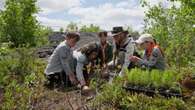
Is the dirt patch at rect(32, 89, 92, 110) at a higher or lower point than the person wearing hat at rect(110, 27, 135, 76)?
lower

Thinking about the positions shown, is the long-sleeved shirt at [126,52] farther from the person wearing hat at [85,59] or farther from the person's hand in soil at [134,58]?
the person wearing hat at [85,59]

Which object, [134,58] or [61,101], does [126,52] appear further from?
[61,101]

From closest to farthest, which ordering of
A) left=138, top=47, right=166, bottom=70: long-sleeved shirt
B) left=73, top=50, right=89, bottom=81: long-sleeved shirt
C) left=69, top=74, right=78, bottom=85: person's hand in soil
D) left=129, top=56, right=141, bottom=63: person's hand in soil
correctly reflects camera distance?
1. left=138, top=47, right=166, bottom=70: long-sleeved shirt
2. left=129, top=56, right=141, bottom=63: person's hand in soil
3. left=73, top=50, right=89, bottom=81: long-sleeved shirt
4. left=69, top=74, right=78, bottom=85: person's hand in soil

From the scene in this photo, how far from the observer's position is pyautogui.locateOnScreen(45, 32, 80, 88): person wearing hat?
970cm

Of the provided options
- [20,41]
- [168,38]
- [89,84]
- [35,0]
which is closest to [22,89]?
[89,84]

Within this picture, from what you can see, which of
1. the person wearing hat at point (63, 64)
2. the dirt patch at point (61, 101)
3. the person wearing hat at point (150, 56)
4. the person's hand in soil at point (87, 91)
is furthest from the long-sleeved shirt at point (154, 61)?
the person wearing hat at point (63, 64)

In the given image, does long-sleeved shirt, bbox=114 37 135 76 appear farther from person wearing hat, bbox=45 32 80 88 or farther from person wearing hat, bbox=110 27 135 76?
person wearing hat, bbox=45 32 80 88

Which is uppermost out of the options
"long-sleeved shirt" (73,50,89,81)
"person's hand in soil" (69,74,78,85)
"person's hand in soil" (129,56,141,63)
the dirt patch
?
"person's hand in soil" (129,56,141,63)

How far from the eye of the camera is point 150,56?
855 centimetres

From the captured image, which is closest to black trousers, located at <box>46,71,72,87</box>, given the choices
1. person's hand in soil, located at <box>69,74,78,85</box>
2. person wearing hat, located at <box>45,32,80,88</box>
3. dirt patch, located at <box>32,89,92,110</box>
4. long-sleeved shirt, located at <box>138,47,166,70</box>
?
person wearing hat, located at <box>45,32,80,88</box>

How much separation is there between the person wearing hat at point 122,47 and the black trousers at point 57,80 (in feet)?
3.58

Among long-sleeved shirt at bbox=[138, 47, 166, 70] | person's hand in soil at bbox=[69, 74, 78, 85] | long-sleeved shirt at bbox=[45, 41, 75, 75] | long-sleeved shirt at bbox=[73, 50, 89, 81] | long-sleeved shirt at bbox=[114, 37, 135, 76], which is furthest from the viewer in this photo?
long-sleeved shirt at bbox=[45, 41, 75, 75]

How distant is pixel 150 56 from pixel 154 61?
0.39 feet

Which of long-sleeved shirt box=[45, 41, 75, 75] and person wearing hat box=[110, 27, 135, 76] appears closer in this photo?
person wearing hat box=[110, 27, 135, 76]
